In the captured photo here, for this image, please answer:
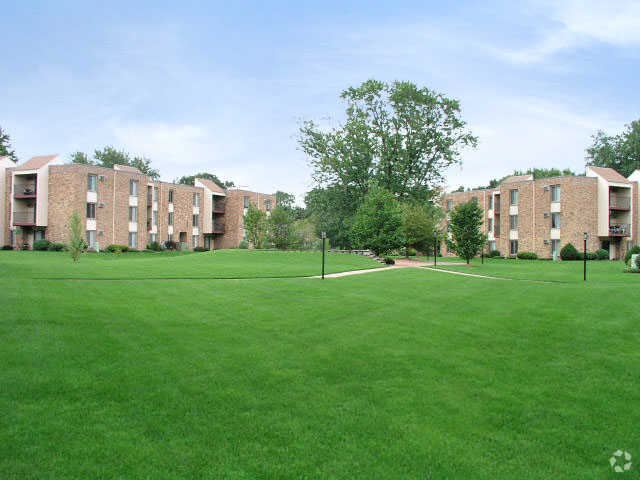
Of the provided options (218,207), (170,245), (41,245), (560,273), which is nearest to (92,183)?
(41,245)

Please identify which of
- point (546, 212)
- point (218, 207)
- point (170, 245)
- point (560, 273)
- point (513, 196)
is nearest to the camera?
point (560, 273)

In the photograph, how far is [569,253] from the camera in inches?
1702

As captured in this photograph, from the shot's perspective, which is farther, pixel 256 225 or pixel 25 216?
pixel 25 216

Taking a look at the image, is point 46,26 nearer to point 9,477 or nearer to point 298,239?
point 9,477

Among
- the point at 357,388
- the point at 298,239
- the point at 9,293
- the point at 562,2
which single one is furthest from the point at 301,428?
the point at 298,239

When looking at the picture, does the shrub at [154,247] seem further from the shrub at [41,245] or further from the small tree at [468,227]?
the small tree at [468,227]

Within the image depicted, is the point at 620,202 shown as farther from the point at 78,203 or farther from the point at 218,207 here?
the point at 78,203

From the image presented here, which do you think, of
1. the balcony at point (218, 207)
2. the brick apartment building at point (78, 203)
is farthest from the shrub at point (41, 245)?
the balcony at point (218, 207)

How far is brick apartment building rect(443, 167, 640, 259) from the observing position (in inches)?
1807

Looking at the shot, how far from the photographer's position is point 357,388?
581cm

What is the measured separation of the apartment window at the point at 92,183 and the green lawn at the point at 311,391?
3716cm

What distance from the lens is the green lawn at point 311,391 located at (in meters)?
4.05

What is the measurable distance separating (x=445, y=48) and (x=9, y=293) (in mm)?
16932

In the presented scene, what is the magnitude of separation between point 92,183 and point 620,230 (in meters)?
50.6
